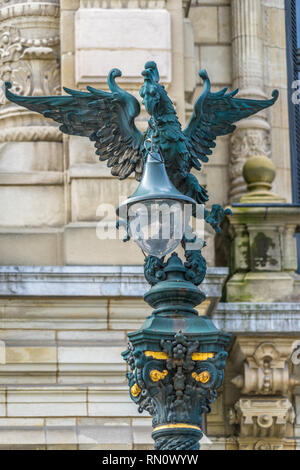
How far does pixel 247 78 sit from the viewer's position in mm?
21344

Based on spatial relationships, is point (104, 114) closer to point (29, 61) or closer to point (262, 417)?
point (29, 61)

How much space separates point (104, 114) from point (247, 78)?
6008mm

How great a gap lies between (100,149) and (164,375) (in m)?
3.15

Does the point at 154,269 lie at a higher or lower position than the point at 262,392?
higher

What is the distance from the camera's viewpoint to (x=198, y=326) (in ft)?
44.8

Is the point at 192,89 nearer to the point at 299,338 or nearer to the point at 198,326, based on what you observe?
the point at 299,338

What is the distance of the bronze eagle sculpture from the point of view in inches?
579

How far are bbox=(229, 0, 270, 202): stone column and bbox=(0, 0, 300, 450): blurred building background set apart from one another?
1.0 inches

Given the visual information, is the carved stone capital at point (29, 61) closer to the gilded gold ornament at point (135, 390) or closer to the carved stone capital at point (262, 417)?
the carved stone capital at point (262, 417)

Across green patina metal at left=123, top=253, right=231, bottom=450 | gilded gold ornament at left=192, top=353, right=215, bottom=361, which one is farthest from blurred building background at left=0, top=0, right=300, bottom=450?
gilded gold ornament at left=192, top=353, right=215, bottom=361

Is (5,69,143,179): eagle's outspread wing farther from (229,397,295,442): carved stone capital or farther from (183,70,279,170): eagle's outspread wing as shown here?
(229,397,295,442): carved stone capital

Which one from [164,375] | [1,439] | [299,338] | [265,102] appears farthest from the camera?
[299,338]

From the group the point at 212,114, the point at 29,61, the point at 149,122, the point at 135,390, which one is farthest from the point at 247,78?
the point at 135,390
